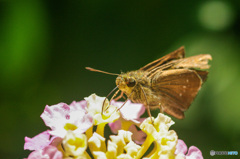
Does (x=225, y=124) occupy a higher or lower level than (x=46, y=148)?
lower

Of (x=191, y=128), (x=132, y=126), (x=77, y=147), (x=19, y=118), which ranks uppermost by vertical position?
(x=77, y=147)

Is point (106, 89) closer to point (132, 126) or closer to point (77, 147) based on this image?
point (132, 126)

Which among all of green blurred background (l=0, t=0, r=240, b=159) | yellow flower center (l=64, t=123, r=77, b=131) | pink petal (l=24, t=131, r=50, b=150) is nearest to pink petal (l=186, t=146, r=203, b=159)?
yellow flower center (l=64, t=123, r=77, b=131)

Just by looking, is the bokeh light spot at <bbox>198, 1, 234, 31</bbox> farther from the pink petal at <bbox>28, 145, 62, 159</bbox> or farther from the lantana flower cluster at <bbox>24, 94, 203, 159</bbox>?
the pink petal at <bbox>28, 145, 62, 159</bbox>

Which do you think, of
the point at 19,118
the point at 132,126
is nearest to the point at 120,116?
the point at 132,126

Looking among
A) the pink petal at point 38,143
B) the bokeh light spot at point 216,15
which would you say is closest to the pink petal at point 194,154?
the pink petal at point 38,143

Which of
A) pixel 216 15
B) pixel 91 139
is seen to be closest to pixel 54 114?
pixel 91 139
